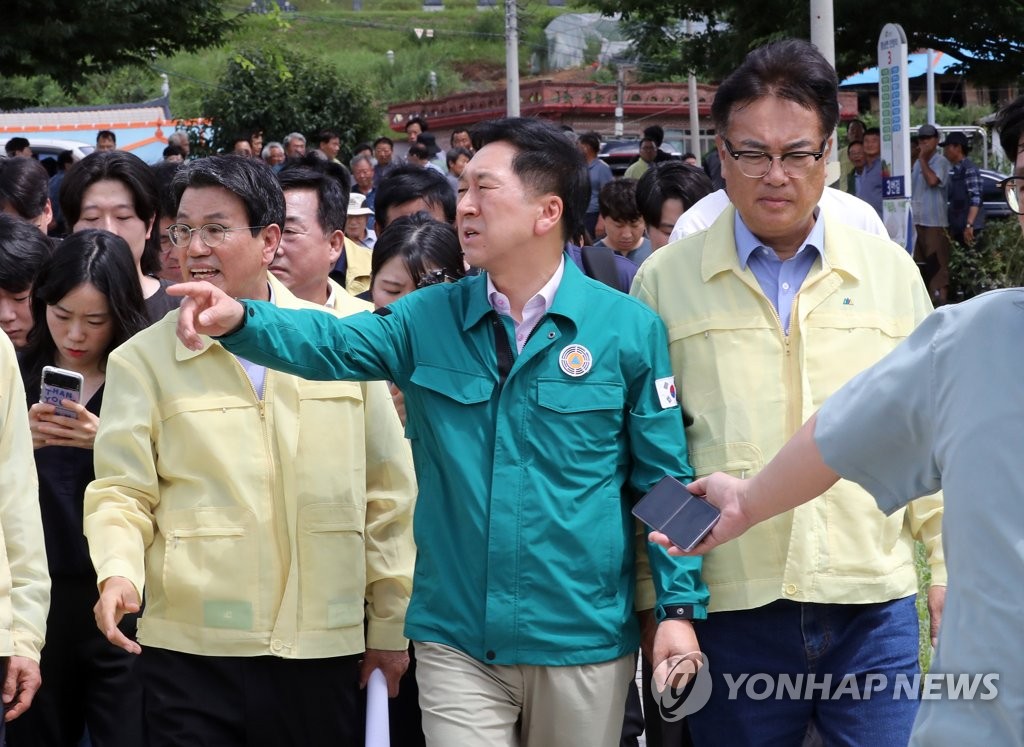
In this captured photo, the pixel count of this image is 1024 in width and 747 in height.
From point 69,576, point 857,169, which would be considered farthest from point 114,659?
point 857,169

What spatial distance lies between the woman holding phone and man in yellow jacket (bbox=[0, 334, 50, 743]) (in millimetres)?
674

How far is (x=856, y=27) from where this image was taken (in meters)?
17.7

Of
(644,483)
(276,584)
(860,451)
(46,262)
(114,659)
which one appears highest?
(46,262)

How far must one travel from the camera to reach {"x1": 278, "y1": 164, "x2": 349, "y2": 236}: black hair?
16.7 feet

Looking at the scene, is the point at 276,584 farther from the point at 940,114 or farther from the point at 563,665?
the point at 940,114

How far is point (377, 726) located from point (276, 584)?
51cm

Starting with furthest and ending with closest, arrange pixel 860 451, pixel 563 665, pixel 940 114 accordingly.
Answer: pixel 940 114, pixel 563 665, pixel 860 451

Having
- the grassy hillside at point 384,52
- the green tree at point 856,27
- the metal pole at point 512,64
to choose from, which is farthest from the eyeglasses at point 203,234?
the grassy hillside at point 384,52

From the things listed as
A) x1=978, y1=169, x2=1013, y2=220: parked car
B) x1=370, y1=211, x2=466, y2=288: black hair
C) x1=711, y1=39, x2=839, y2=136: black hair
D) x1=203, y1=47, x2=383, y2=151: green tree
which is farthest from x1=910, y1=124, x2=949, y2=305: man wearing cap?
x1=203, y1=47, x2=383, y2=151: green tree

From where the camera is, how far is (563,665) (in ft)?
10.6

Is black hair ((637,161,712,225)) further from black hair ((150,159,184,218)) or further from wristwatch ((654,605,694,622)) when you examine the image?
wristwatch ((654,605,694,622))

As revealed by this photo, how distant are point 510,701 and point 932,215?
1389 centimetres

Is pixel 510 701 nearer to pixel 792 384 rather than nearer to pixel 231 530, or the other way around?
pixel 231 530

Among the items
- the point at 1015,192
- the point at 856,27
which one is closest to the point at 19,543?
the point at 1015,192
